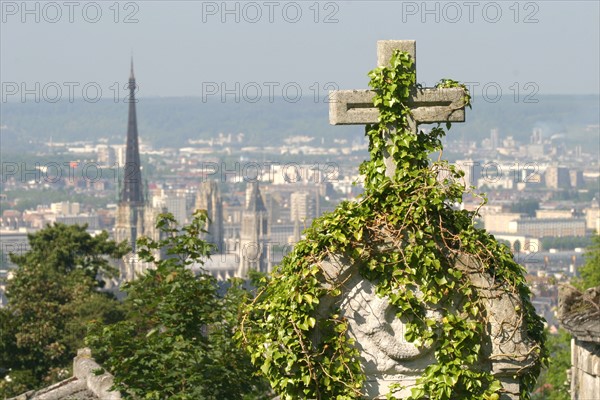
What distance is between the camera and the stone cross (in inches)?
254

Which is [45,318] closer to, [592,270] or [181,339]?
[592,270]

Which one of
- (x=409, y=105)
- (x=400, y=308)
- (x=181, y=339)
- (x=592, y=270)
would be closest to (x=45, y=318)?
(x=592, y=270)

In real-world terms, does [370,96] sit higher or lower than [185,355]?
higher

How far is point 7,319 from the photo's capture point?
103ft

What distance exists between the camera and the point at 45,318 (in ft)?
108

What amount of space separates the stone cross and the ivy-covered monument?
41 mm

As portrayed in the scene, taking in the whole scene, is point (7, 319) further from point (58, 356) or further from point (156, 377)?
point (156, 377)

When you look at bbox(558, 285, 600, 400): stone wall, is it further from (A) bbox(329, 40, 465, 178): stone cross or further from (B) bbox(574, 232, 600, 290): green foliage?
(B) bbox(574, 232, 600, 290): green foliage

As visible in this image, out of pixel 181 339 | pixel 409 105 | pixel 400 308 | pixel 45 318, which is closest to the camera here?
pixel 400 308

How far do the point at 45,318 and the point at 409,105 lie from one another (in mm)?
27061

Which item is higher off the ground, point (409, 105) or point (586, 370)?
point (409, 105)

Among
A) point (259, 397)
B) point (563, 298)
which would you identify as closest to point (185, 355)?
point (259, 397)

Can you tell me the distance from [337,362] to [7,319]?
25.7 meters

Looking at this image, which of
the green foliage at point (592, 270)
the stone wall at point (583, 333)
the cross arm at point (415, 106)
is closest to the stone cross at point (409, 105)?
the cross arm at point (415, 106)
